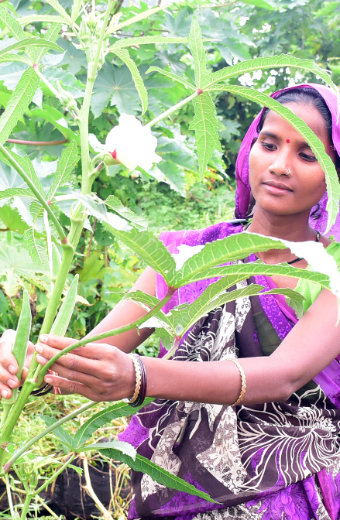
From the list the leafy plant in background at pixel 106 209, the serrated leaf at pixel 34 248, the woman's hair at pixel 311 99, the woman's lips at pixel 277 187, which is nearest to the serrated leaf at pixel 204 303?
the leafy plant in background at pixel 106 209

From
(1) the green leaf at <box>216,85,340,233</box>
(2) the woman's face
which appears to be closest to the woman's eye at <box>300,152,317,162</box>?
(2) the woman's face

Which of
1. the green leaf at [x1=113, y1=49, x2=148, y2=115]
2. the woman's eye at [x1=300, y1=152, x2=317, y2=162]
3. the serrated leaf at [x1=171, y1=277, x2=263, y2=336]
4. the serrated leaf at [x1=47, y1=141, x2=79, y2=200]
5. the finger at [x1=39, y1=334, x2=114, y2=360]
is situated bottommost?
the finger at [x1=39, y1=334, x2=114, y2=360]

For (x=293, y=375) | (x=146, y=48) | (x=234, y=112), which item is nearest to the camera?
(x=293, y=375)

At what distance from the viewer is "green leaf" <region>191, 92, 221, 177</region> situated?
0.84m

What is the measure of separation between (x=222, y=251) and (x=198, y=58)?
31cm

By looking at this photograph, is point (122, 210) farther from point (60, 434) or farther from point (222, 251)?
point (60, 434)

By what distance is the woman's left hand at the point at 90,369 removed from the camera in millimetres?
719

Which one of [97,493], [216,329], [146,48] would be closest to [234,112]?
[146,48]

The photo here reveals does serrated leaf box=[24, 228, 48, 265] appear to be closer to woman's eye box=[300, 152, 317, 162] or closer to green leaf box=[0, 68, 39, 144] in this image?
green leaf box=[0, 68, 39, 144]

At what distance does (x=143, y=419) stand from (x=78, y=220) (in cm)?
63

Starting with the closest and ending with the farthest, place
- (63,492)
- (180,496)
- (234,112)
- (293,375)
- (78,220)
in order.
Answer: (78,220)
(293,375)
(180,496)
(63,492)
(234,112)

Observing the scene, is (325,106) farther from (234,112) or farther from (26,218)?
(234,112)

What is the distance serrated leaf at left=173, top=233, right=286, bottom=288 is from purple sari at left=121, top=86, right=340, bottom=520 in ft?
1.83

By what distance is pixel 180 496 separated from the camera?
1.18m
